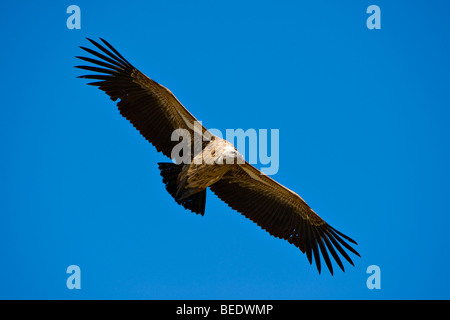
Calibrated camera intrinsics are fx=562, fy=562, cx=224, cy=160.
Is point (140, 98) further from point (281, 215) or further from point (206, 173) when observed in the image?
point (281, 215)

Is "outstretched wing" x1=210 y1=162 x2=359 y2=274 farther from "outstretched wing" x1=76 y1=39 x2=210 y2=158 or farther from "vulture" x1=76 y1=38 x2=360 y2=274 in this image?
"outstretched wing" x1=76 y1=39 x2=210 y2=158

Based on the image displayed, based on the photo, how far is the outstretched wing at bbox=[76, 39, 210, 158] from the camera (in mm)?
9680

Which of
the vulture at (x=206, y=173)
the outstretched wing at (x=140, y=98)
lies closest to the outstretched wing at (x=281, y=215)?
the vulture at (x=206, y=173)

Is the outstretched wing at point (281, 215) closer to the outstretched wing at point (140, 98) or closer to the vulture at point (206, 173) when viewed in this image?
the vulture at point (206, 173)

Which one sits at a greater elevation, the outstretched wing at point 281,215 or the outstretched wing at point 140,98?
the outstretched wing at point 140,98

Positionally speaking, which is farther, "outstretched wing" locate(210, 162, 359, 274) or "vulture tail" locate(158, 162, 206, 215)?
"outstretched wing" locate(210, 162, 359, 274)

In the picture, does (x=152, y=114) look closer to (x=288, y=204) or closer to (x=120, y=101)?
(x=120, y=101)

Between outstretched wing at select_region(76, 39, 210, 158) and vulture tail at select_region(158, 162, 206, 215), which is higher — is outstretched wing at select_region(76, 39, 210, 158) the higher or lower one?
the higher one

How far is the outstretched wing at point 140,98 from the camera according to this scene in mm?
9680

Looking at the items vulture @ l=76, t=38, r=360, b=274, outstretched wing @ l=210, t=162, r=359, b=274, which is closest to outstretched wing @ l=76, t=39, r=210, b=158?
vulture @ l=76, t=38, r=360, b=274

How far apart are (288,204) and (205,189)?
169 centimetres

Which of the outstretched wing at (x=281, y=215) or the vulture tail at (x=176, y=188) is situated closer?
the vulture tail at (x=176, y=188)

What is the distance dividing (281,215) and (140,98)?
3.46 meters

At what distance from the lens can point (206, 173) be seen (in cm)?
970
